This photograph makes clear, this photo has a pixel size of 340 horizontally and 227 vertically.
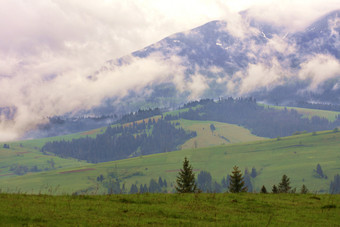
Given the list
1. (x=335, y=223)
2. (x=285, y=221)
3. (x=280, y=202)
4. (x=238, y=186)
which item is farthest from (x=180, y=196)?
(x=238, y=186)

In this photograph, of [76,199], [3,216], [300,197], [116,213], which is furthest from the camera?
[300,197]

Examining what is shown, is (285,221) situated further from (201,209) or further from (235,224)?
(201,209)

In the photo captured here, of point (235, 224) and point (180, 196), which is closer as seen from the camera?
point (235, 224)

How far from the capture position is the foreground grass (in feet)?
66.1

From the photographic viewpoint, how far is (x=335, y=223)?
847 inches

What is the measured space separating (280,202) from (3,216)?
1861cm

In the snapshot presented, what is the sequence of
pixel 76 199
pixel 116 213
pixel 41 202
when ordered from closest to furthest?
pixel 116 213
pixel 41 202
pixel 76 199

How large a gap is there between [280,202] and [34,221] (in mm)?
17248

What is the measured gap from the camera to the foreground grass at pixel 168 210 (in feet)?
66.1

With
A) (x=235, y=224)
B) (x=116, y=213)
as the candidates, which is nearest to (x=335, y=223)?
(x=235, y=224)

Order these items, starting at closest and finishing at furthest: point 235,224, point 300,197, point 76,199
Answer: point 235,224, point 76,199, point 300,197

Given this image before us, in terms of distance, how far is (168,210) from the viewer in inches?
920

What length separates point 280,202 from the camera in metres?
28.1

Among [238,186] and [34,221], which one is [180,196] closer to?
[34,221]
